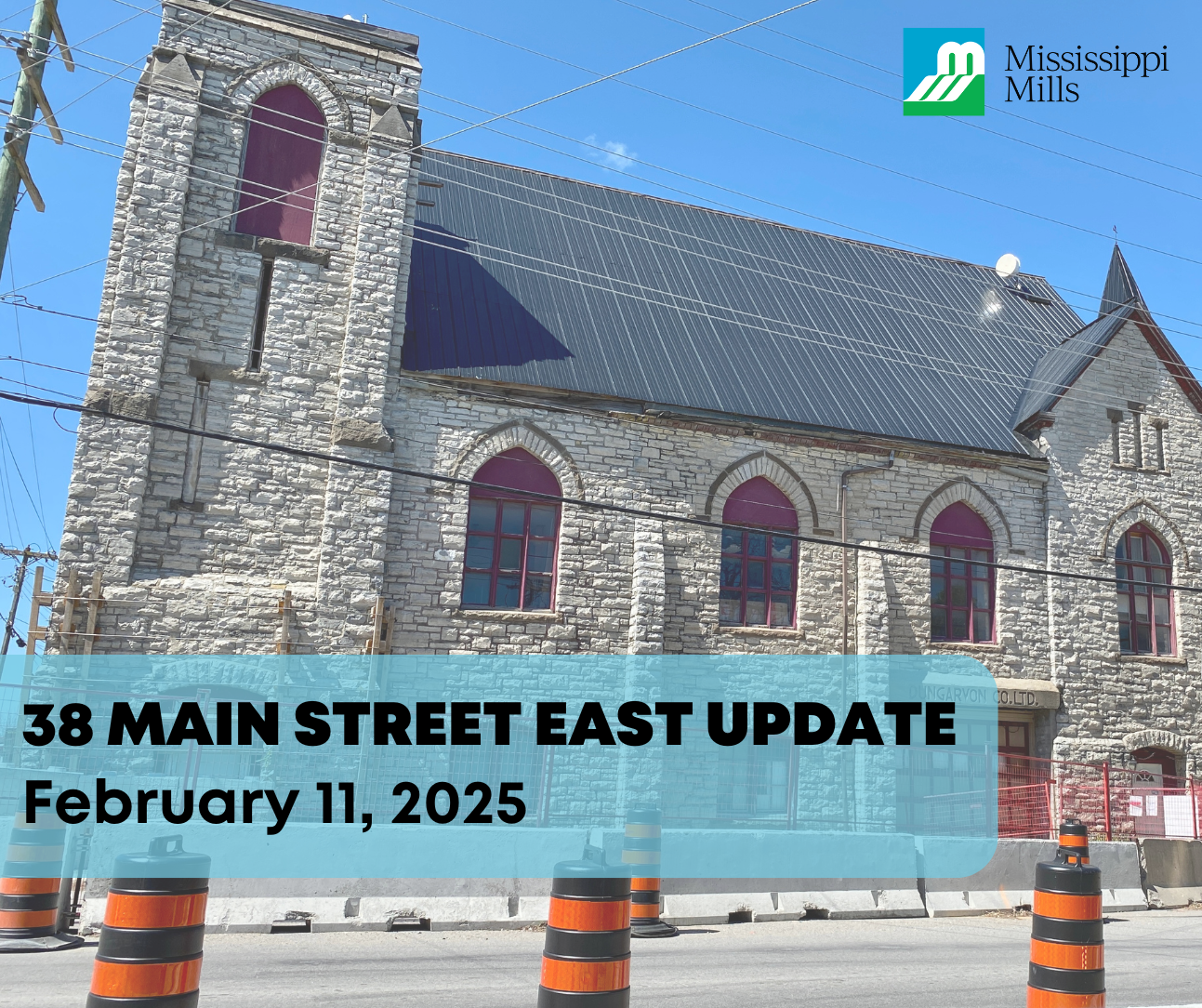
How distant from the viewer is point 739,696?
17828 mm

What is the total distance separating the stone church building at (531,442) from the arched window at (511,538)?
5cm

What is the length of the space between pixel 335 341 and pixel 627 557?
5981 mm

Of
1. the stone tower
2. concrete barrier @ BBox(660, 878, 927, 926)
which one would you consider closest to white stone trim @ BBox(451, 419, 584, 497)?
the stone tower

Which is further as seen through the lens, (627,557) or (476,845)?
(627,557)

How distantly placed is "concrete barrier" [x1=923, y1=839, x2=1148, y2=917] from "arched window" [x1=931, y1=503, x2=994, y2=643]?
18.3 ft

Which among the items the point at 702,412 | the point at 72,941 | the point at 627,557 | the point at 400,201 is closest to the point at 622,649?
the point at 627,557

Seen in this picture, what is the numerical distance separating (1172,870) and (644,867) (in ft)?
30.0

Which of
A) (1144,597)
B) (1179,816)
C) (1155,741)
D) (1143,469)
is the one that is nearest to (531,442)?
(1179,816)

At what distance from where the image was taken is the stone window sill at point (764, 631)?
17.9 m

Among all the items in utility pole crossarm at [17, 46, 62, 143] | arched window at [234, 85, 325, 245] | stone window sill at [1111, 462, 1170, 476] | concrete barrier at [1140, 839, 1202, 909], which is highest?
arched window at [234, 85, 325, 245]

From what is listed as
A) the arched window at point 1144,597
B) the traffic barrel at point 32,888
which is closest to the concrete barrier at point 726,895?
the traffic barrel at point 32,888

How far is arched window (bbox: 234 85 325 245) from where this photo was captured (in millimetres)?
16984

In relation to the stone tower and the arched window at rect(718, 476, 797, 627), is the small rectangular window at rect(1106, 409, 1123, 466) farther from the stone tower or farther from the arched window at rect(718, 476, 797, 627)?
the stone tower

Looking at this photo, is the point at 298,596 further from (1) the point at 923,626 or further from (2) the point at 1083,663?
(2) the point at 1083,663
